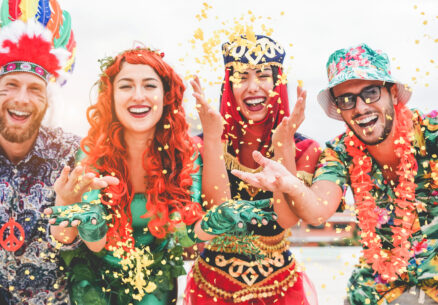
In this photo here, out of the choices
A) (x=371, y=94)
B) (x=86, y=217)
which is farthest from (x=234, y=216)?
(x=371, y=94)

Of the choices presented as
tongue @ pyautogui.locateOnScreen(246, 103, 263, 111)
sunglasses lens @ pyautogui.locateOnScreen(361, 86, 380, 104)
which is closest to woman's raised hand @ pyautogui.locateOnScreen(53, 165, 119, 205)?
tongue @ pyautogui.locateOnScreen(246, 103, 263, 111)

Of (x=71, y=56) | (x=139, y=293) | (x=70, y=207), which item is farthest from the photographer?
(x=71, y=56)

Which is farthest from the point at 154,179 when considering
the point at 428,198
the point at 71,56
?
the point at 428,198

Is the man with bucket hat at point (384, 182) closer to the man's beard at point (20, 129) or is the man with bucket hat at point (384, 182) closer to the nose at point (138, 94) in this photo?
the nose at point (138, 94)

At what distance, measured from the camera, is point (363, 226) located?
2697 millimetres

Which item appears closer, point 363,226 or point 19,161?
point 363,226

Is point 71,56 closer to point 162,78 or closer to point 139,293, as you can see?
point 162,78

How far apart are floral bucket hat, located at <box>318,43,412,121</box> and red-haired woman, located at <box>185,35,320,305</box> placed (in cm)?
28

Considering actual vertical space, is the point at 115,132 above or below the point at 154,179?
above

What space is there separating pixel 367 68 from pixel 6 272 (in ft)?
9.00

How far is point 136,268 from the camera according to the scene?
2625 millimetres

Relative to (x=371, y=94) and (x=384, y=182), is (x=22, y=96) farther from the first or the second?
(x=384, y=182)

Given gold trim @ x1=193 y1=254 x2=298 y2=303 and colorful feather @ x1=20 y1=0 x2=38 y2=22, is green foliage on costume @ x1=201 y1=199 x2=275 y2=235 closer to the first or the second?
gold trim @ x1=193 y1=254 x2=298 y2=303

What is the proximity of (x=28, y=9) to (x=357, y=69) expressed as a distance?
229cm
